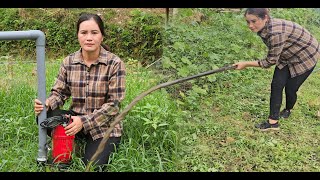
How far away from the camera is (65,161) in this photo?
10.0 feet

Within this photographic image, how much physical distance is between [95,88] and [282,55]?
155 cm

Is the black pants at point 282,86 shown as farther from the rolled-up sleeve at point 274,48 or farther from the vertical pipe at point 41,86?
the vertical pipe at point 41,86

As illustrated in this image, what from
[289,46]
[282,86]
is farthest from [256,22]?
[282,86]

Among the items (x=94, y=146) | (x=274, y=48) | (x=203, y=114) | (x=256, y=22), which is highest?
(x=256, y=22)

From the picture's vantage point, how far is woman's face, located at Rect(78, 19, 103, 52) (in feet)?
9.72

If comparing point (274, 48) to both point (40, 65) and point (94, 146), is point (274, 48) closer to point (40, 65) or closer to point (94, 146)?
point (94, 146)

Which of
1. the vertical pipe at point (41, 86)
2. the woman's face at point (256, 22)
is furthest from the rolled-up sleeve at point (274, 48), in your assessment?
the vertical pipe at point (41, 86)

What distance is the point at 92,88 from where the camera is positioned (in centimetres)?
309

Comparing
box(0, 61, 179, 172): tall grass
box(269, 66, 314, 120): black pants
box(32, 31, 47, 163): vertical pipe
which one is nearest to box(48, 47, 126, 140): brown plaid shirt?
box(32, 31, 47, 163): vertical pipe

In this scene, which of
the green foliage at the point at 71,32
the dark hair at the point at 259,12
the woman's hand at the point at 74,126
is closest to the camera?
the woman's hand at the point at 74,126

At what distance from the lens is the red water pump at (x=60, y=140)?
9.83 ft

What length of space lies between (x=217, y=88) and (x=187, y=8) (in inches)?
32.5

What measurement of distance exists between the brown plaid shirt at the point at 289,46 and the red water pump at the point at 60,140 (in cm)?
159

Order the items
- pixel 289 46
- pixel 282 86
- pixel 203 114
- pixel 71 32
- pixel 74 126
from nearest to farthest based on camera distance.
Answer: pixel 74 126, pixel 289 46, pixel 282 86, pixel 203 114, pixel 71 32
